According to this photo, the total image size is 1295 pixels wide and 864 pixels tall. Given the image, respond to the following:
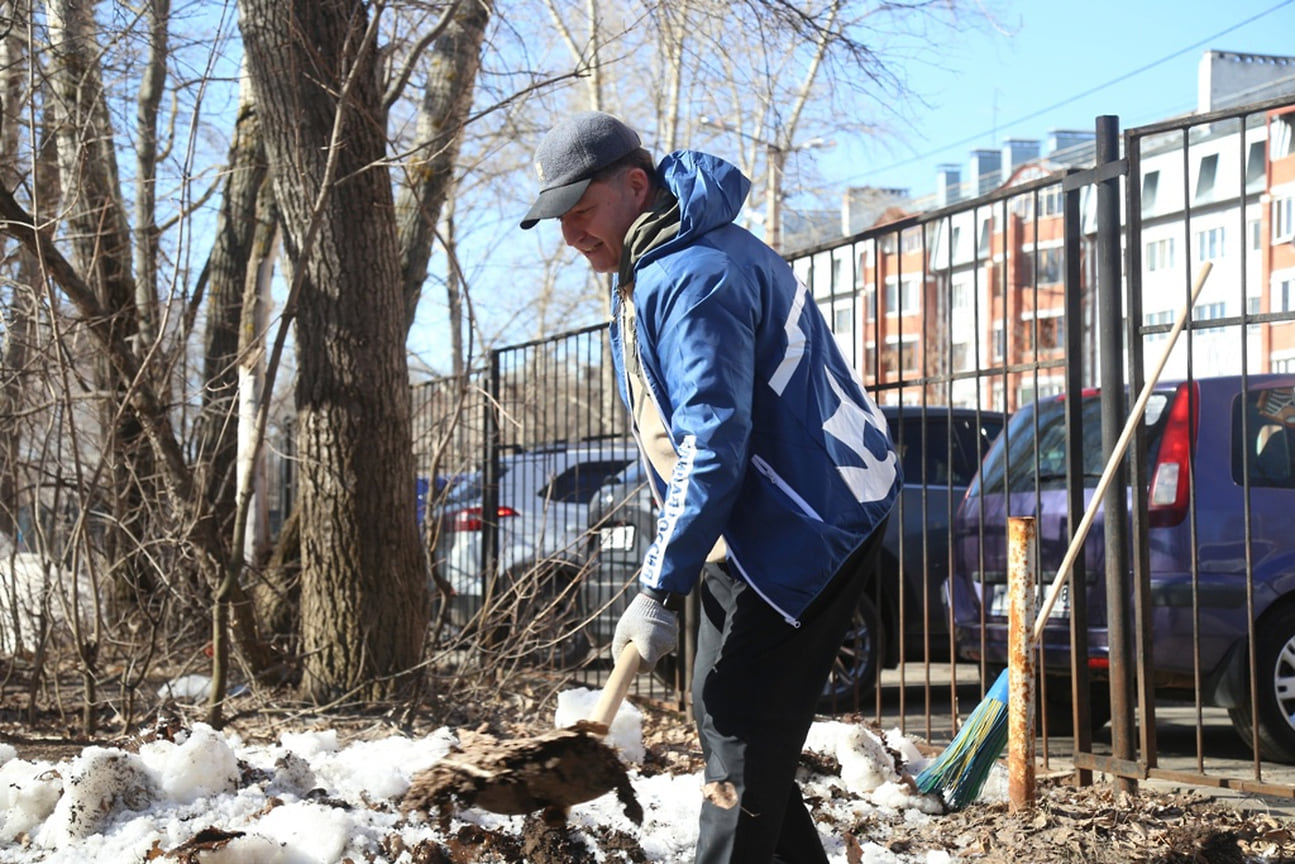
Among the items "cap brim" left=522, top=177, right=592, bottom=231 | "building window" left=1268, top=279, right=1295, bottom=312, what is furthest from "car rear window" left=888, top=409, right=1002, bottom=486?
"cap brim" left=522, top=177, right=592, bottom=231

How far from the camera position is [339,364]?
19.9ft

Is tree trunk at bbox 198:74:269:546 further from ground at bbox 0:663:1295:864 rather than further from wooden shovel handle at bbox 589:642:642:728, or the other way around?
wooden shovel handle at bbox 589:642:642:728

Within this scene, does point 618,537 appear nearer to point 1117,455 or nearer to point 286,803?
point 286,803

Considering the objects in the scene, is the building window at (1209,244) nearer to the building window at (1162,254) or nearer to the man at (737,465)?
the building window at (1162,254)

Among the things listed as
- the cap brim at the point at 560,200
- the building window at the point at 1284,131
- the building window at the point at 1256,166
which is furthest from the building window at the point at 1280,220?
the building window at the point at 1256,166

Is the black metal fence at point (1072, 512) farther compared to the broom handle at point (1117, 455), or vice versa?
the black metal fence at point (1072, 512)

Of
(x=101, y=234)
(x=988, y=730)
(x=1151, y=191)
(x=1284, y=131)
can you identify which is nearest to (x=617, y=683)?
(x=988, y=730)

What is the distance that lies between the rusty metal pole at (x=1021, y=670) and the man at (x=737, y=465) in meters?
1.32

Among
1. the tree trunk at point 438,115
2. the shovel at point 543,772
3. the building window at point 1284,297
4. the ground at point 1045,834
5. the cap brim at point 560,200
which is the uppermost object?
the tree trunk at point 438,115

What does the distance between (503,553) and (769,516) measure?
200 inches

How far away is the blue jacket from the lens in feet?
8.39

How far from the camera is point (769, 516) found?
106 inches

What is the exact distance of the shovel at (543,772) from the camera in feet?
8.95

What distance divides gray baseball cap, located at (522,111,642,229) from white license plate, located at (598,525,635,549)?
12.6 ft
